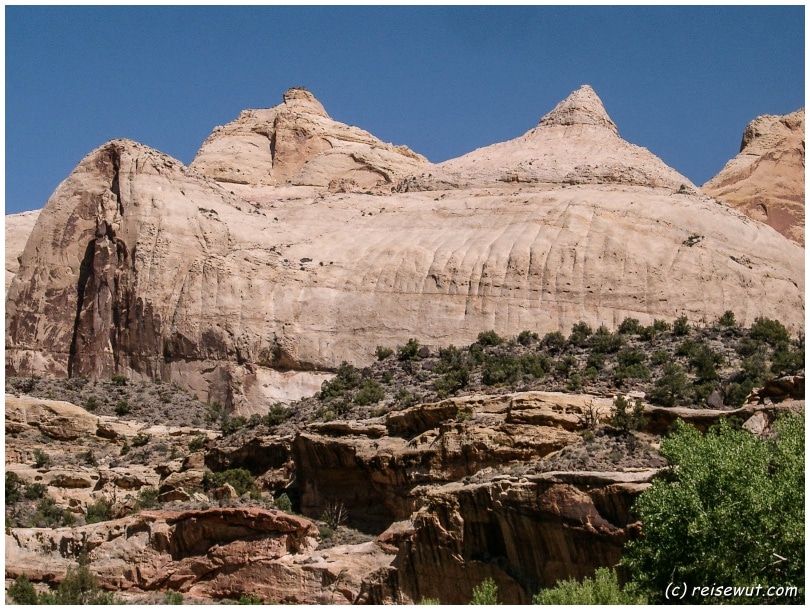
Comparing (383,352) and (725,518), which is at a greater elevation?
(383,352)

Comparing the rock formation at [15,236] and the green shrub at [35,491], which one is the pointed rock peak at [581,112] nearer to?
the rock formation at [15,236]

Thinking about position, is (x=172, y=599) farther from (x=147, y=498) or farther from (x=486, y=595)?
(x=486, y=595)

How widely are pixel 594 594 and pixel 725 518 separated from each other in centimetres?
333

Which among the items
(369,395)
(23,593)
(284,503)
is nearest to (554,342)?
(369,395)

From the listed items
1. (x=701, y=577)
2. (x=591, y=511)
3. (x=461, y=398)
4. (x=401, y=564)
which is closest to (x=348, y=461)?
(x=461, y=398)

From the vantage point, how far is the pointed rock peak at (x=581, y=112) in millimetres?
94875

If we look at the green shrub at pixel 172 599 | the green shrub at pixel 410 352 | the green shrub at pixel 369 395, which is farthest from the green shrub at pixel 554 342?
the green shrub at pixel 172 599

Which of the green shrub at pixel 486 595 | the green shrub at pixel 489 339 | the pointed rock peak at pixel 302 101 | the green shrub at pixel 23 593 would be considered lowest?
the green shrub at pixel 23 593

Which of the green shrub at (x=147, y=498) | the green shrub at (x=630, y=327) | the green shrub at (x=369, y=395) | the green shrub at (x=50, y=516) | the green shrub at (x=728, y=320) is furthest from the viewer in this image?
the green shrub at (x=630, y=327)

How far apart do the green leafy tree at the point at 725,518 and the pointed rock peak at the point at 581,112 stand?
58120 mm

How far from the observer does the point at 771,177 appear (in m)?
96.9

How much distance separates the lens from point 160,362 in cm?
6906

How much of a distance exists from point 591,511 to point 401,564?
6.09 m

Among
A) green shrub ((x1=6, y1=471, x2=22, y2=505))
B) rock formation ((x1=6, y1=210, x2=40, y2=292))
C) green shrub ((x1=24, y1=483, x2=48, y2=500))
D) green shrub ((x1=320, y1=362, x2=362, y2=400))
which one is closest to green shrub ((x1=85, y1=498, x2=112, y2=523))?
green shrub ((x1=24, y1=483, x2=48, y2=500))
